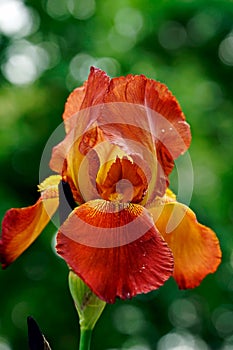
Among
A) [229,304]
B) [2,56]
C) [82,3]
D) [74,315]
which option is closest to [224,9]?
[82,3]

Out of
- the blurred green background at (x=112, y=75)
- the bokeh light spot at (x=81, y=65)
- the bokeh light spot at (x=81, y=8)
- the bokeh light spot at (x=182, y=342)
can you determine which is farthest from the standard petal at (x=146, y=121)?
the bokeh light spot at (x=81, y=8)

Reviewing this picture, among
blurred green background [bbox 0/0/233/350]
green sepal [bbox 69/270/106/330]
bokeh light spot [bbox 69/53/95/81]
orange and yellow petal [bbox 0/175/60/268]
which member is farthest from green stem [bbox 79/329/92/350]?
bokeh light spot [bbox 69/53/95/81]

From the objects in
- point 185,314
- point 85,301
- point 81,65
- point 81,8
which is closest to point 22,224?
point 85,301

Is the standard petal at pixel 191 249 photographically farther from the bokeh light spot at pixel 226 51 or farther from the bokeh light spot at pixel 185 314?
the bokeh light spot at pixel 226 51

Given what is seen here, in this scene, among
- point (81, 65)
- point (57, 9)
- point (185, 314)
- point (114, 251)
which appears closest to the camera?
point (114, 251)

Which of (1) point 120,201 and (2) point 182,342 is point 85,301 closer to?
(1) point 120,201

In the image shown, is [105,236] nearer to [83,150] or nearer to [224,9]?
[83,150]
